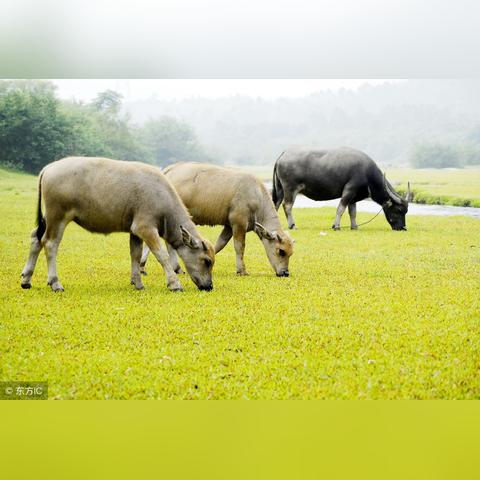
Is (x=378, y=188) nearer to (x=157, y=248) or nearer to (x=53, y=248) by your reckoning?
(x=157, y=248)

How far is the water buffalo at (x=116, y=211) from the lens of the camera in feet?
19.8

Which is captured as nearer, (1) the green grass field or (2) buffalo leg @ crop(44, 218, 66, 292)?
(1) the green grass field

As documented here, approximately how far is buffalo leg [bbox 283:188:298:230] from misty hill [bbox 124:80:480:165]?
2.30m

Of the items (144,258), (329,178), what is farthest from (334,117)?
(329,178)

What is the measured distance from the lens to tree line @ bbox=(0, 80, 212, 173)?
5942mm

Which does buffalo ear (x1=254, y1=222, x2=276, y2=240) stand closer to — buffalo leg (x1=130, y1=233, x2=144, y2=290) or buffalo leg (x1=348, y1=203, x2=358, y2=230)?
buffalo leg (x1=130, y1=233, x2=144, y2=290)

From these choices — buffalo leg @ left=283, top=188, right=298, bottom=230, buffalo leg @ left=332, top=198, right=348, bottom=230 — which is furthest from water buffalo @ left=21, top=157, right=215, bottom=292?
buffalo leg @ left=332, top=198, right=348, bottom=230

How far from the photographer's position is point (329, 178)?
12.5m

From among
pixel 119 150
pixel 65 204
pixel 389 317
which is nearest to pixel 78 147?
pixel 119 150

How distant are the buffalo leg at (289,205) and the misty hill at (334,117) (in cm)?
230

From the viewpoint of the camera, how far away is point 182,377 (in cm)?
388

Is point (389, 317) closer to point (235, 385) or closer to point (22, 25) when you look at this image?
point (235, 385)

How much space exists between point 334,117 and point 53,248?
3869mm

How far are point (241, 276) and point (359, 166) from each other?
575 cm
